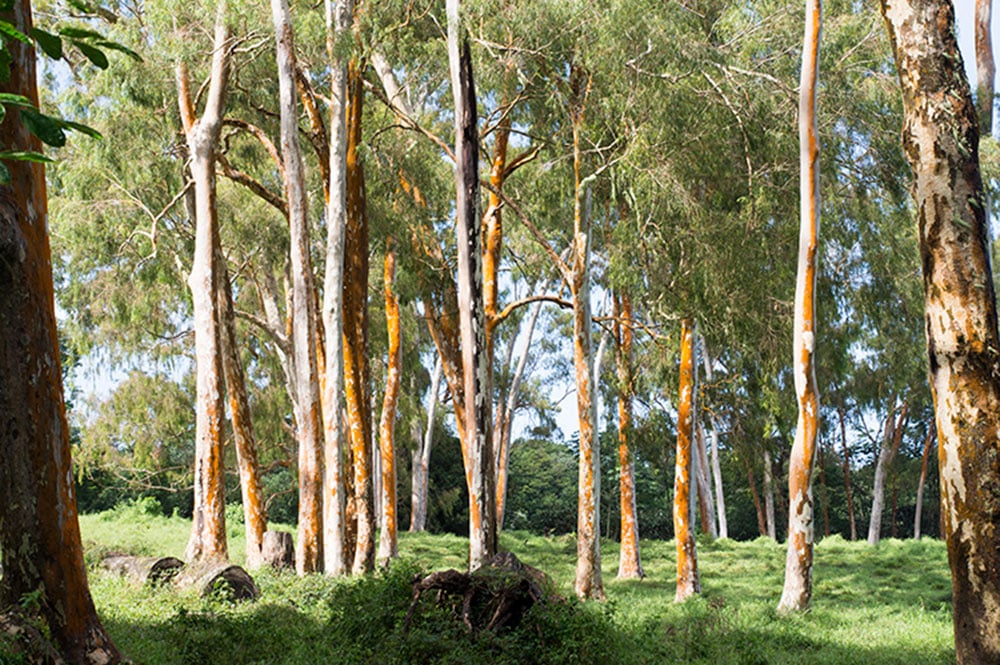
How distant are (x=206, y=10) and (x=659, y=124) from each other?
21.4 feet

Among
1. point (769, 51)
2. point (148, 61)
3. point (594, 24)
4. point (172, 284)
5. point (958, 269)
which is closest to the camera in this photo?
point (958, 269)

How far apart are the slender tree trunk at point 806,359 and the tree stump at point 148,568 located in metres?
6.90

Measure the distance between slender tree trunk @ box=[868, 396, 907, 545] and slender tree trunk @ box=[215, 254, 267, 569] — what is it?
1705 centimetres

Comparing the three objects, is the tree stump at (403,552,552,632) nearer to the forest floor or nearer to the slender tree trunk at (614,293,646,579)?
the forest floor

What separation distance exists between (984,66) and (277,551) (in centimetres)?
971

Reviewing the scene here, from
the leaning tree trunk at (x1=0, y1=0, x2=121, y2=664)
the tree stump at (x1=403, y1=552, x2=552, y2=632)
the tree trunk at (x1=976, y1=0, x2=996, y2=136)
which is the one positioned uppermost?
the tree trunk at (x1=976, y1=0, x2=996, y2=136)

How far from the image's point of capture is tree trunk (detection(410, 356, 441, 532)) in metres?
27.5

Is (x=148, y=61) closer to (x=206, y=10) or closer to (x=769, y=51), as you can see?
(x=206, y=10)

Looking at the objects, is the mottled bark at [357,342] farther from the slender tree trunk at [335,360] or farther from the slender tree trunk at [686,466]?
the slender tree trunk at [686,466]

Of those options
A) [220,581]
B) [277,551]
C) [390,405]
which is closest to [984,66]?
[220,581]

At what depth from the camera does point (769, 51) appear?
1566cm

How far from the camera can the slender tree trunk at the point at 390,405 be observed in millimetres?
18078

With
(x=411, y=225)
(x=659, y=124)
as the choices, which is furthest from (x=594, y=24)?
(x=411, y=225)

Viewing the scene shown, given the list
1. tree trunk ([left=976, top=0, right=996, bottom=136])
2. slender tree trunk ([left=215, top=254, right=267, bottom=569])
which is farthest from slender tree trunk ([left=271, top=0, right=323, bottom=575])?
tree trunk ([left=976, top=0, right=996, bottom=136])
